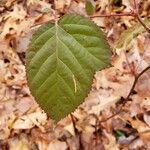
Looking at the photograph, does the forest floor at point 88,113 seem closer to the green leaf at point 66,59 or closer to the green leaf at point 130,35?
the green leaf at point 130,35

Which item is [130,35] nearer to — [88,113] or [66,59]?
[66,59]

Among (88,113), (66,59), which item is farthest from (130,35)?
(88,113)

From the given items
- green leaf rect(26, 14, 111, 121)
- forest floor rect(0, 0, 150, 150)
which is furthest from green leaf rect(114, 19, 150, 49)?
forest floor rect(0, 0, 150, 150)

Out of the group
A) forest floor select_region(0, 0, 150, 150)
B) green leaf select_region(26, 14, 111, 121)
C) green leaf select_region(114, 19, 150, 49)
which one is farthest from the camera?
forest floor select_region(0, 0, 150, 150)

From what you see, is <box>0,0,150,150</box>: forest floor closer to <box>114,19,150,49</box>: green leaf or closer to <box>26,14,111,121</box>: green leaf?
<box>114,19,150,49</box>: green leaf

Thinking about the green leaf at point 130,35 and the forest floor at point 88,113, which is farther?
the forest floor at point 88,113

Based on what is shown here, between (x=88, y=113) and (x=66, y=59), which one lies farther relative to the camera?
(x=88, y=113)

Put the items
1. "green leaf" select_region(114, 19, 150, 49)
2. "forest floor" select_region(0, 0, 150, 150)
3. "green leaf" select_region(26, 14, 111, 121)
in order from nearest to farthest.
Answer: "green leaf" select_region(26, 14, 111, 121) → "green leaf" select_region(114, 19, 150, 49) → "forest floor" select_region(0, 0, 150, 150)

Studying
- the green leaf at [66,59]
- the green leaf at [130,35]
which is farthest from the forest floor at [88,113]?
the green leaf at [66,59]

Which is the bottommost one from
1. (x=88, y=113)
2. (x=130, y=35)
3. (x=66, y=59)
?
(x=88, y=113)
